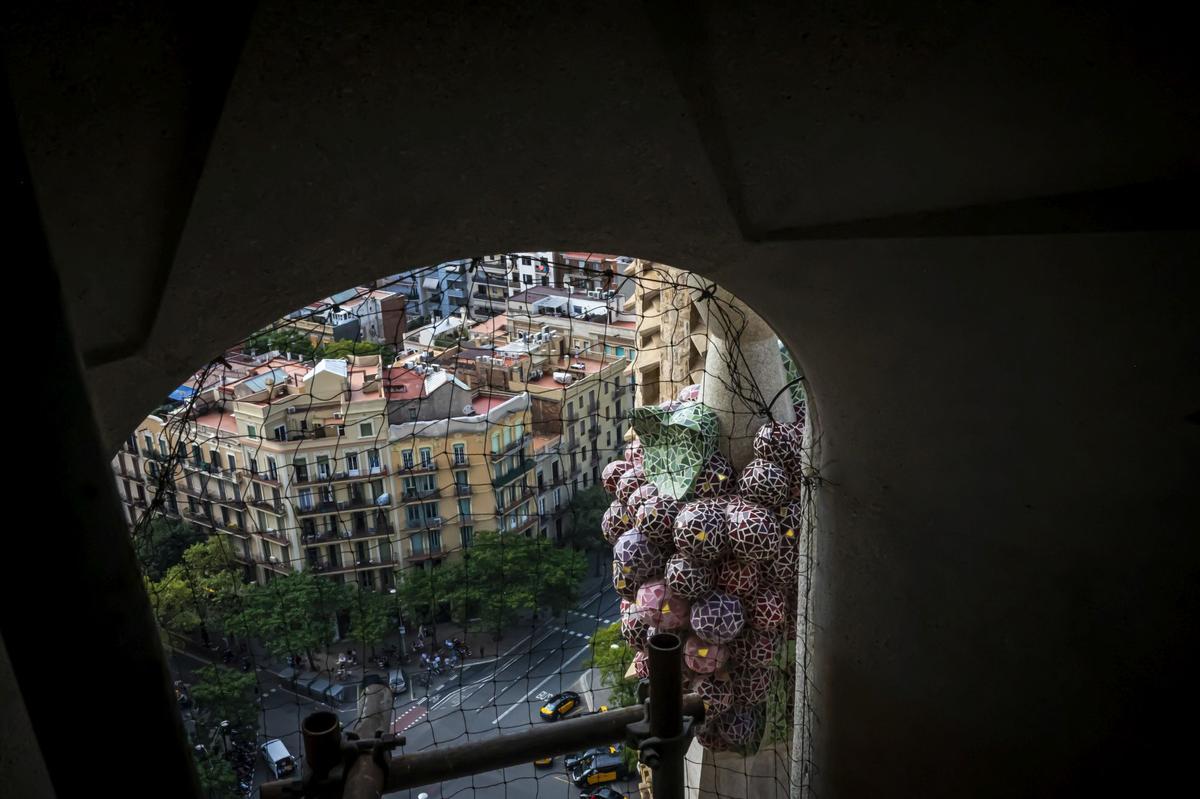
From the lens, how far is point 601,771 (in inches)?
186

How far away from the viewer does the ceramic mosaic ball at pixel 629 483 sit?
204 centimetres

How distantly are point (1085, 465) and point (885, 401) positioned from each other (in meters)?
0.22

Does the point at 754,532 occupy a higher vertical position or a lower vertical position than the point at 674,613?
higher

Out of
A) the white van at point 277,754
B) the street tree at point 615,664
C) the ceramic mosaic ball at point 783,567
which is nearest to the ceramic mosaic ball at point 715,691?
the ceramic mosaic ball at point 783,567

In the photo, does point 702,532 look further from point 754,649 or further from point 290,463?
point 290,463

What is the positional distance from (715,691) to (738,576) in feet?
0.83

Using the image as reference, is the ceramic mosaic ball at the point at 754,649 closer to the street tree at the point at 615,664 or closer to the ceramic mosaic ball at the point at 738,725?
the ceramic mosaic ball at the point at 738,725

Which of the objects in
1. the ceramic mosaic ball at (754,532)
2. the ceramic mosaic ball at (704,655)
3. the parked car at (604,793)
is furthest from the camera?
the parked car at (604,793)

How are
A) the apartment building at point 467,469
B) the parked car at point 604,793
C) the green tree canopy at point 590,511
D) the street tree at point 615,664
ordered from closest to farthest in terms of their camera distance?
1. the apartment building at point 467,469
2. the street tree at point 615,664
3. the parked car at point 604,793
4. the green tree canopy at point 590,511

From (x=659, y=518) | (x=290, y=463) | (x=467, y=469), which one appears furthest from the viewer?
(x=467, y=469)

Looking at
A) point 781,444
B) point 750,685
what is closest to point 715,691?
point 750,685

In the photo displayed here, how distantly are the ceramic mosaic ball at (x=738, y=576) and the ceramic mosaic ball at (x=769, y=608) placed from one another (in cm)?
2

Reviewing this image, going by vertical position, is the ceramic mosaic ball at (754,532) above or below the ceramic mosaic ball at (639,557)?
above

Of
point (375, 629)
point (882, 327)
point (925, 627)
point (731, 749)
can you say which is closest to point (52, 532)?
point (882, 327)
